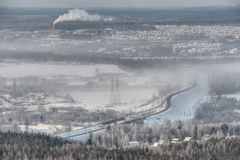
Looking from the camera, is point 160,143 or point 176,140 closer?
point 160,143

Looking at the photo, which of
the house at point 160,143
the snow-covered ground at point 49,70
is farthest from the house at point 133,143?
the snow-covered ground at point 49,70

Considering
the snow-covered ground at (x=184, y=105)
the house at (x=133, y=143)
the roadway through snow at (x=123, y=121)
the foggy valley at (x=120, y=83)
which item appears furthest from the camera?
the snow-covered ground at (x=184, y=105)

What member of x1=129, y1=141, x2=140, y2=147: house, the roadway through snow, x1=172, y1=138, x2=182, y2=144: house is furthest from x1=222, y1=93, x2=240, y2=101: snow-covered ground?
x1=129, y1=141, x2=140, y2=147: house

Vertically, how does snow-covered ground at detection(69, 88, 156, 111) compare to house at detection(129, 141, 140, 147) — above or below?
below

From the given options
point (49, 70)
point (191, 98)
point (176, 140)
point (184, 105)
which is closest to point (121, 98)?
point (184, 105)

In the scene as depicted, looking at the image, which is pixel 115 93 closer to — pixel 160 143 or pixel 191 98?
pixel 191 98

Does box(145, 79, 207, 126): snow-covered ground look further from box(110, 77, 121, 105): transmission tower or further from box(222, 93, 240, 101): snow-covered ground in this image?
box(110, 77, 121, 105): transmission tower

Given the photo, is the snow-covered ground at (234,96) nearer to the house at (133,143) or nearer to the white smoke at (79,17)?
the house at (133,143)

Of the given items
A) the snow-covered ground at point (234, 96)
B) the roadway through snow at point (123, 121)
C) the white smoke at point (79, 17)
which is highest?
the white smoke at point (79, 17)

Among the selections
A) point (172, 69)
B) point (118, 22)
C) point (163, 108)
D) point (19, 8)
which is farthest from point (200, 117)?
point (19, 8)

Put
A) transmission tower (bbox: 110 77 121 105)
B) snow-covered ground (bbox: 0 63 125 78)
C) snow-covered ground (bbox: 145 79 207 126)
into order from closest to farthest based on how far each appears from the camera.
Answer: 1. snow-covered ground (bbox: 145 79 207 126)
2. transmission tower (bbox: 110 77 121 105)
3. snow-covered ground (bbox: 0 63 125 78)
